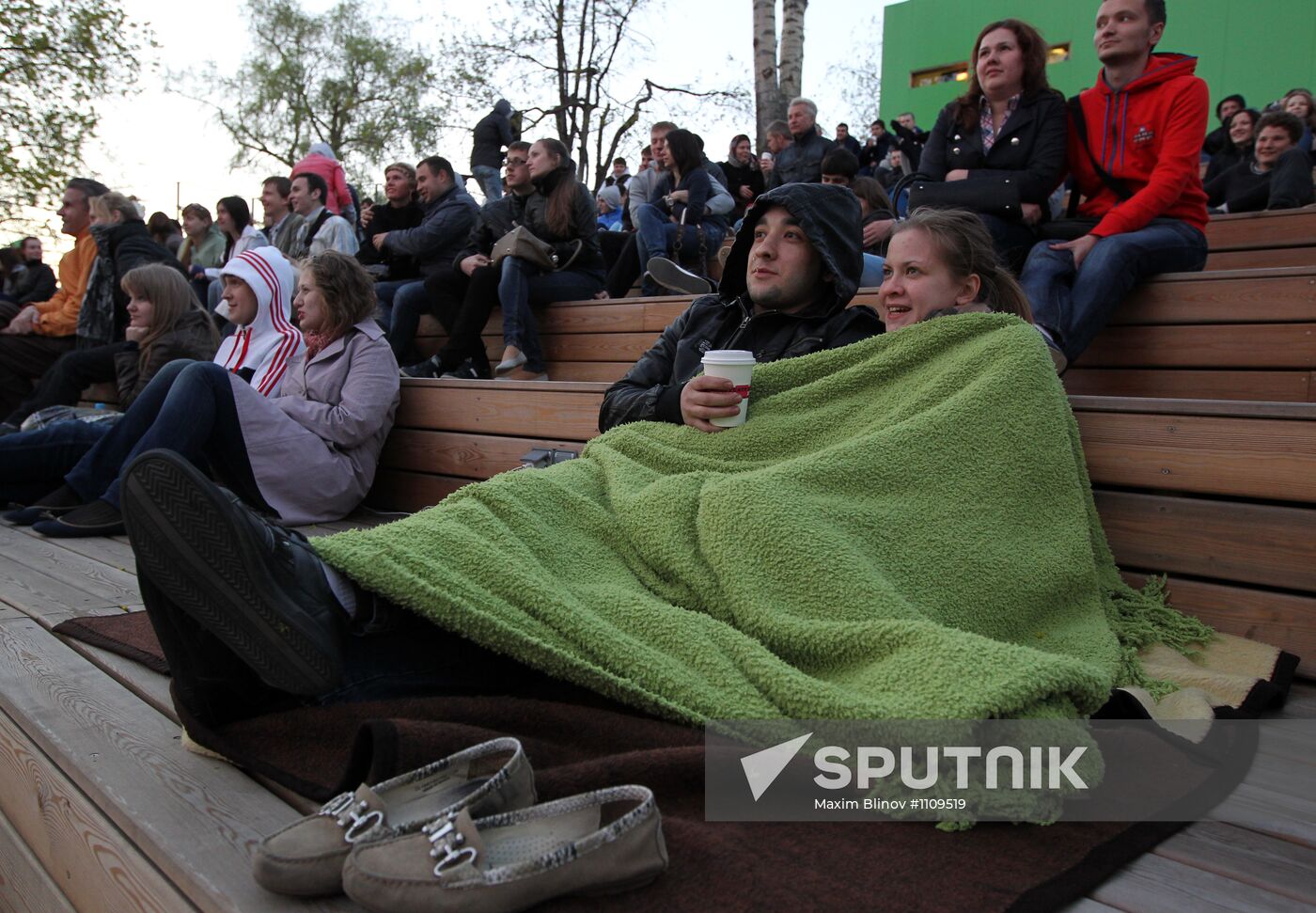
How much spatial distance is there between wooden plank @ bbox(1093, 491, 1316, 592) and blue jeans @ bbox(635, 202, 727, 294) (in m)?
3.56

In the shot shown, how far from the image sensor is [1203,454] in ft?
6.04

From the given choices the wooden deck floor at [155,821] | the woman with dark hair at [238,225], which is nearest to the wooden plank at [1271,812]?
the wooden deck floor at [155,821]

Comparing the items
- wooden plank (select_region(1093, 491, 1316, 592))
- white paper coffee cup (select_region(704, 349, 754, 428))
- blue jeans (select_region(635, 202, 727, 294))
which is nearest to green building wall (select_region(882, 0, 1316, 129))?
blue jeans (select_region(635, 202, 727, 294))

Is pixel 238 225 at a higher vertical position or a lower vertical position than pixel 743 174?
lower

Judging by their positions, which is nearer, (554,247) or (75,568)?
(75,568)

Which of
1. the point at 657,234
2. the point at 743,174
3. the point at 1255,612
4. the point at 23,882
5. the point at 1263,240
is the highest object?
the point at 743,174

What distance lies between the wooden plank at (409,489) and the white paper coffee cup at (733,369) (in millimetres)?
1671

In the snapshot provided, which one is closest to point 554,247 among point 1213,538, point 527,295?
point 527,295

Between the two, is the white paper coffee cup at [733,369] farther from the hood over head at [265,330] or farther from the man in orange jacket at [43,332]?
the man in orange jacket at [43,332]

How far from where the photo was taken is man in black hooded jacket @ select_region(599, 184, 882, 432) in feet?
7.00

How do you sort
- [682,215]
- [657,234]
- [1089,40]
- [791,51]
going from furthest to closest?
[1089,40] < [791,51] < [682,215] < [657,234]

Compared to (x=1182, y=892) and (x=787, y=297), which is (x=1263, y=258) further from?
(x=1182, y=892)

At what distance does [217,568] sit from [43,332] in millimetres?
5710

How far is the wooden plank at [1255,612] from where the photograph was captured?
1.71 m
